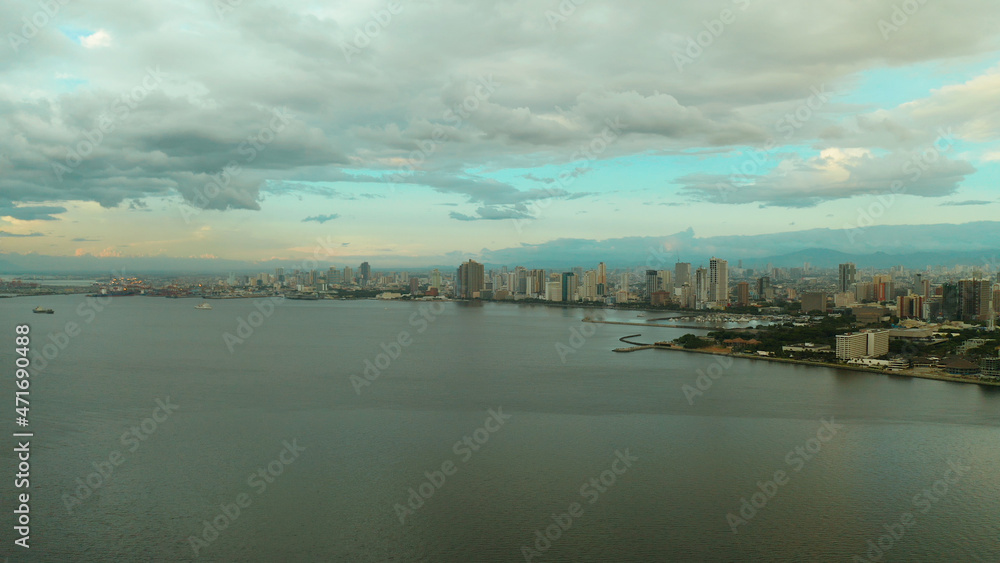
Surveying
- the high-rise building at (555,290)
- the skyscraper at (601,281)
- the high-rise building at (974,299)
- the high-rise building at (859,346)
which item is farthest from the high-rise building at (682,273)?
the high-rise building at (859,346)

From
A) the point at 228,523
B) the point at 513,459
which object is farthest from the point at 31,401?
the point at 513,459

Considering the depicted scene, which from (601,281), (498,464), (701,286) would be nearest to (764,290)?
(701,286)

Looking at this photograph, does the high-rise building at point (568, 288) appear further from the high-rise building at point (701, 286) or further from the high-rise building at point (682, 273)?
the high-rise building at point (701, 286)

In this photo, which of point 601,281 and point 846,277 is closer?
point 846,277

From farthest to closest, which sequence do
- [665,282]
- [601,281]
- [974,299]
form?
[601,281] → [665,282] → [974,299]

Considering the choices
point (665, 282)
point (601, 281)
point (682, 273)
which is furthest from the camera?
point (601, 281)

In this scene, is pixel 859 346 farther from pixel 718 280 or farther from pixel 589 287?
pixel 589 287

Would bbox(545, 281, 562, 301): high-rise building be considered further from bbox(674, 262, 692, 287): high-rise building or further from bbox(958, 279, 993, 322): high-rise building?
bbox(958, 279, 993, 322): high-rise building
